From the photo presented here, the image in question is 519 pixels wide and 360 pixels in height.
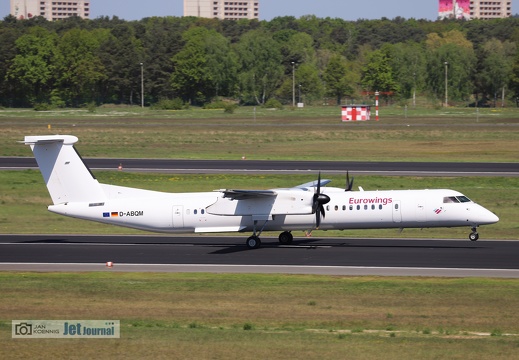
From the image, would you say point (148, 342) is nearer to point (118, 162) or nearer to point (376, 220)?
point (376, 220)

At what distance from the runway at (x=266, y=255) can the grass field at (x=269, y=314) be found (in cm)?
146

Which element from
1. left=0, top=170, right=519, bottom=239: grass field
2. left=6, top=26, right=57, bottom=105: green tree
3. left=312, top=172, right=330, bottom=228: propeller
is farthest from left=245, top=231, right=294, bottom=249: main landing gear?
left=6, top=26, right=57, bottom=105: green tree

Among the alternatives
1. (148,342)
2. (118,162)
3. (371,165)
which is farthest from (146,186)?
(148,342)

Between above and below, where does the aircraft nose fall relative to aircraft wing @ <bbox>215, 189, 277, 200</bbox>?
below

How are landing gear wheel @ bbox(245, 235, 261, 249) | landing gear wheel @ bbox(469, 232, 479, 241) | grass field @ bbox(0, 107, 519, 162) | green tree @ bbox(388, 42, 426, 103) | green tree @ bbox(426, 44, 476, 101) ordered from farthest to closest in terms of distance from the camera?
green tree @ bbox(388, 42, 426, 103) < green tree @ bbox(426, 44, 476, 101) < grass field @ bbox(0, 107, 519, 162) < landing gear wheel @ bbox(469, 232, 479, 241) < landing gear wheel @ bbox(245, 235, 261, 249)

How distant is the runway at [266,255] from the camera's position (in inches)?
1272

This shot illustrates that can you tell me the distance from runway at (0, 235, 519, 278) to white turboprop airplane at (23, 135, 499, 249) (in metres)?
1.08

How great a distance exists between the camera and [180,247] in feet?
126

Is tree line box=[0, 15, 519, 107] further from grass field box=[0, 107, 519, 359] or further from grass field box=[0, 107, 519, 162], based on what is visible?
grass field box=[0, 107, 519, 359]

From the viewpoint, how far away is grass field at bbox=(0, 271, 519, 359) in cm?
2052

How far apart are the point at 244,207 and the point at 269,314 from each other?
12993mm

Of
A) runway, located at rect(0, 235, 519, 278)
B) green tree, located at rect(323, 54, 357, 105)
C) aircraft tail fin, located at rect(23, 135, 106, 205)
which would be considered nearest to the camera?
runway, located at rect(0, 235, 519, 278)

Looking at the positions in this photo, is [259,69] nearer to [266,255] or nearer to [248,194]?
[248,194]

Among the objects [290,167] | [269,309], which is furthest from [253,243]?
[290,167]
